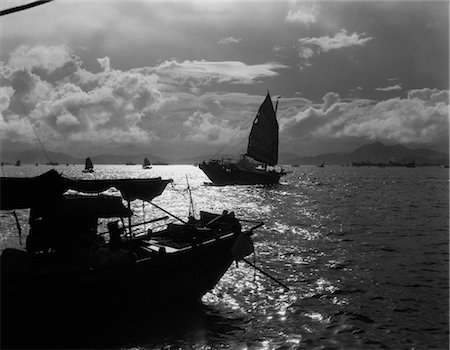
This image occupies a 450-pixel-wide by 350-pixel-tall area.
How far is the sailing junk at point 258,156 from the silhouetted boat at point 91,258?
6481cm

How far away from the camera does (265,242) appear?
2425 centimetres

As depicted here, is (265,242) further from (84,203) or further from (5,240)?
(5,240)

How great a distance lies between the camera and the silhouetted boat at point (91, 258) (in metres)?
9.92

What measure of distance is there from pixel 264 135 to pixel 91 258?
68.9 meters

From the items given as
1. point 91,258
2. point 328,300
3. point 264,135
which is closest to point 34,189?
point 91,258

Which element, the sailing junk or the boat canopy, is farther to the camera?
the sailing junk

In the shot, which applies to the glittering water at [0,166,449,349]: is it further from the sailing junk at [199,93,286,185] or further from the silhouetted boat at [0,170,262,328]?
the sailing junk at [199,93,286,185]

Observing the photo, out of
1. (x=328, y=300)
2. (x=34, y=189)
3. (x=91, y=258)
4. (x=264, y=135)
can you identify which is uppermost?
(x=264, y=135)

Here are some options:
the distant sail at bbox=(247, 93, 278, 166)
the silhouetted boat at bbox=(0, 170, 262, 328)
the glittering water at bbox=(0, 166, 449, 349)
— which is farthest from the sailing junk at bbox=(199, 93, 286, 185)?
the silhouetted boat at bbox=(0, 170, 262, 328)

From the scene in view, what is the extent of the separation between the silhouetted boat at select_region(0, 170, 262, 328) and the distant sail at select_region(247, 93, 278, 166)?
6457 cm

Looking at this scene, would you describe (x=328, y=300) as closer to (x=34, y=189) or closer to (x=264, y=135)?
(x=34, y=189)

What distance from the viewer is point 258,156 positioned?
3135 inches

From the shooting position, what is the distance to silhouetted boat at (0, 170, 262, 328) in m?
9.92

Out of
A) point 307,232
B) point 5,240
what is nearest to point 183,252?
point 307,232
